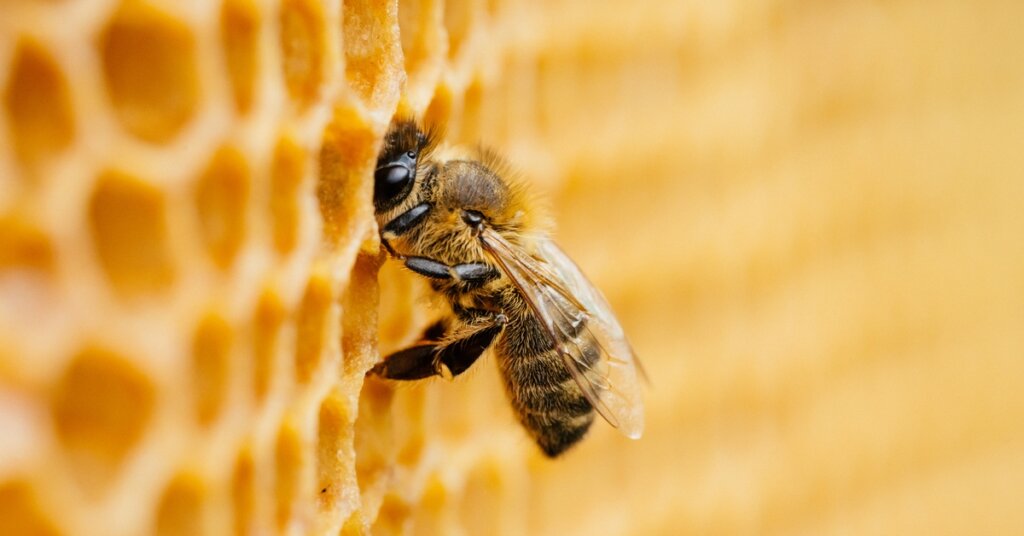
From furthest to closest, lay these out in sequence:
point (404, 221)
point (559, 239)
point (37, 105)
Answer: point (559, 239)
point (404, 221)
point (37, 105)

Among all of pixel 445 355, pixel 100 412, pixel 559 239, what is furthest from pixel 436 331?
pixel 100 412

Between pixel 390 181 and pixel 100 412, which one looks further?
pixel 390 181

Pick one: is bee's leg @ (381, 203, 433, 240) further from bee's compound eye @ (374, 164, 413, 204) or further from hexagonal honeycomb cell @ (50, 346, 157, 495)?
hexagonal honeycomb cell @ (50, 346, 157, 495)

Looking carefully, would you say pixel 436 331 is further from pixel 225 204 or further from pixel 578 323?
pixel 225 204

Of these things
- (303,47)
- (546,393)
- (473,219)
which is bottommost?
(546,393)

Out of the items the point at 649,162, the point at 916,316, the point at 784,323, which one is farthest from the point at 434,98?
the point at 916,316
